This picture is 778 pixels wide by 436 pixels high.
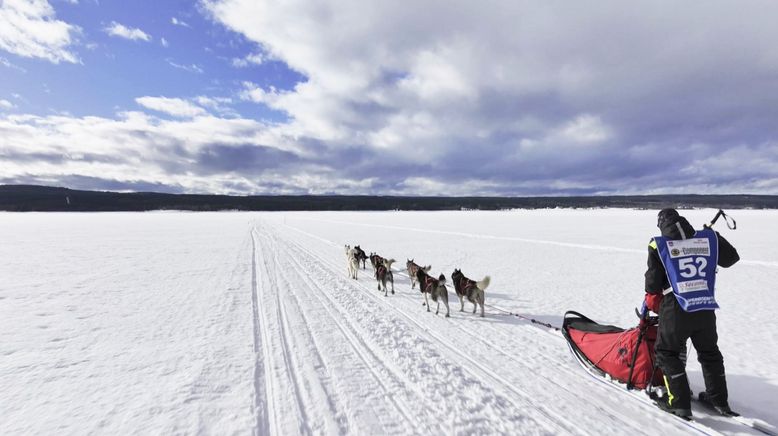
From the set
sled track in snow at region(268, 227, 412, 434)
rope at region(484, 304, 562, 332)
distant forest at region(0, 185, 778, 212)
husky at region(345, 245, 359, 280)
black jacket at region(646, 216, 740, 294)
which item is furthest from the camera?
distant forest at region(0, 185, 778, 212)

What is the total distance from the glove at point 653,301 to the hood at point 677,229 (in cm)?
64

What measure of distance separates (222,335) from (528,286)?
7.26m

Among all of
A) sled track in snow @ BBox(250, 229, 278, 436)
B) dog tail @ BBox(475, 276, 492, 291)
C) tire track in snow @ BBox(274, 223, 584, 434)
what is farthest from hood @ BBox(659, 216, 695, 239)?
sled track in snow @ BBox(250, 229, 278, 436)

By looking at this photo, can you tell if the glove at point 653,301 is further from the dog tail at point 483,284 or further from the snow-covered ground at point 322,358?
the dog tail at point 483,284

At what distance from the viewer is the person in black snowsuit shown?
324 centimetres

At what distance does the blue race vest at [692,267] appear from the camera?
3.17 metres

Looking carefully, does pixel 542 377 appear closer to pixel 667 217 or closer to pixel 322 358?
pixel 667 217

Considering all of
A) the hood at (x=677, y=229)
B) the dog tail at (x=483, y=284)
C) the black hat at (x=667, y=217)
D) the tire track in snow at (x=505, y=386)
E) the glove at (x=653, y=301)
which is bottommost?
the tire track in snow at (x=505, y=386)

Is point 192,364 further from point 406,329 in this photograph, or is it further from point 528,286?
point 528,286

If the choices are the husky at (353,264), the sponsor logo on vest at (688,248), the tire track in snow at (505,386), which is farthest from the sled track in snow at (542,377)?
the husky at (353,264)

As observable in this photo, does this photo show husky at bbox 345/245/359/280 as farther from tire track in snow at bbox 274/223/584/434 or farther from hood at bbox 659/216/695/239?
hood at bbox 659/216/695/239

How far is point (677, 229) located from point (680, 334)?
951mm

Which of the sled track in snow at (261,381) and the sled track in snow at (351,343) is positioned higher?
the sled track in snow at (351,343)

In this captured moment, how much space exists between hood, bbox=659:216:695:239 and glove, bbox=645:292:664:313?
25.3 inches
